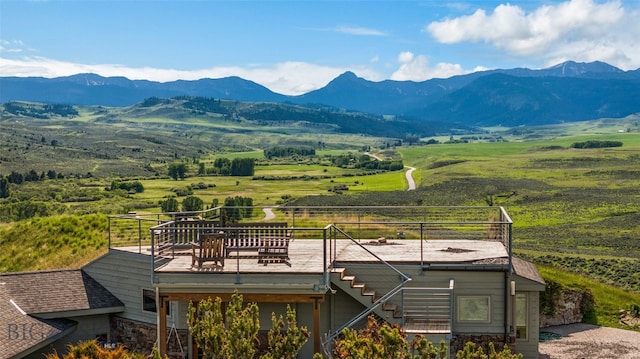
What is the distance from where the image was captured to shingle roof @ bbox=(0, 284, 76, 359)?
1612cm

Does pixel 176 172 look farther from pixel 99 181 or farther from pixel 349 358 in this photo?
pixel 349 358

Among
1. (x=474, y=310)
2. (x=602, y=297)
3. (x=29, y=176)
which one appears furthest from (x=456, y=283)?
(x=29, y=176)

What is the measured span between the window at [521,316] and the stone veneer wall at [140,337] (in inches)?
338

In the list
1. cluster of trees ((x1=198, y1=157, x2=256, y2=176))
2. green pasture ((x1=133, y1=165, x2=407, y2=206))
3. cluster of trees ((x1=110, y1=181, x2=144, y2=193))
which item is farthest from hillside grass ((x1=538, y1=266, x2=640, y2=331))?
cluster of trees ((x1=198, y1=157, x2=256, y2=176))

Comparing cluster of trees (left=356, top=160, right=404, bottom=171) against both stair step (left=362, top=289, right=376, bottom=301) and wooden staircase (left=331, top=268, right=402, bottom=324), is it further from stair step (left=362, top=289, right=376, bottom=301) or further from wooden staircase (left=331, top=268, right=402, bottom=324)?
wooden staircase (left=331, top=268, right=402, bottom=324)

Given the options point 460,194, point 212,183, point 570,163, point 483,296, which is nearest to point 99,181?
point 212,183

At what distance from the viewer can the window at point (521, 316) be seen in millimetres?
19594

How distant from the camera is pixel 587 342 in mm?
22359

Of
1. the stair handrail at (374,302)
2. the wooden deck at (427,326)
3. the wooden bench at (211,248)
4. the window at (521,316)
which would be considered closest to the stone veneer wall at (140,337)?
the wooden bench at (211,248)

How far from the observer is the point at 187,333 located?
18.0m

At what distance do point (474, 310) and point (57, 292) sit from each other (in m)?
10.3

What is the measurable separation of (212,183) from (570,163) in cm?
7926

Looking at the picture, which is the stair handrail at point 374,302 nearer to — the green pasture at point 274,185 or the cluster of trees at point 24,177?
the green pasture at point 274,185

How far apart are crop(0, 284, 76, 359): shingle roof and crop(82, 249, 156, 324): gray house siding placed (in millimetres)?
1364
